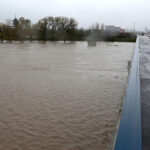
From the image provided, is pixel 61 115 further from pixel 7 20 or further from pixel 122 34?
pixel 122 34

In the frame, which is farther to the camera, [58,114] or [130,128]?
[58,114]

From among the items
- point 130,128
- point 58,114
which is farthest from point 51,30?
point 130,128

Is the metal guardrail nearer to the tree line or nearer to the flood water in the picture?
the flood water

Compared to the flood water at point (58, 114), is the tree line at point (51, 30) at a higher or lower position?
higher

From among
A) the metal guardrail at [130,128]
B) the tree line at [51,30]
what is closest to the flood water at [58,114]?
the metal guardrail at [130,128]

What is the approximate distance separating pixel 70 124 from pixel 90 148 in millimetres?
617

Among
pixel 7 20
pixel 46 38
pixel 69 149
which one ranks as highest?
pixel 7 20

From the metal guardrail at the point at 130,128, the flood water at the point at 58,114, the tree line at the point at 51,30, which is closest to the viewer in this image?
the metal guardrail at the point at 130,128

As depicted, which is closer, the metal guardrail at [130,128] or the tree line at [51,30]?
the metal guardrail at [130,128]

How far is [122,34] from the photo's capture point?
4341 centimetres

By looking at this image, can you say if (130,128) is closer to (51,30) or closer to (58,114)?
(58,114)

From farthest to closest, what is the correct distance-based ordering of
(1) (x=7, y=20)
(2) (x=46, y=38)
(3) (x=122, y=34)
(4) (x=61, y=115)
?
(3) (x=122, y=34), (2) (x=46, y=38), (1) (x=7, y=20), (4) (x=61, y=115)

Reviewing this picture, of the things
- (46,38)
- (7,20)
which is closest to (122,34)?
(46,38)

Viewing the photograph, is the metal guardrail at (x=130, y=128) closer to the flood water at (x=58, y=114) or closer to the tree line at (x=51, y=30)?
the flood water at (x=58, y=114)
